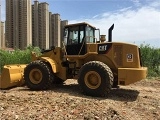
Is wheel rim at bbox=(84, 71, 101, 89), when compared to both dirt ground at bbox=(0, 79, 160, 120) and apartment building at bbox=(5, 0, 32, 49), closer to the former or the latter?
dirt ground at bbox=(0, 79, 160, 120)

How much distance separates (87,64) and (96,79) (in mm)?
549

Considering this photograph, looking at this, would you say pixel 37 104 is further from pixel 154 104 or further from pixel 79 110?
pixel 154 104

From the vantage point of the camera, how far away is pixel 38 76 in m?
9.36

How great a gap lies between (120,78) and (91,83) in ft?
3.12

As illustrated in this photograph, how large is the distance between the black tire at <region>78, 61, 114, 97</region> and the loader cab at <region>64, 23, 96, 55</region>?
1.02 meters

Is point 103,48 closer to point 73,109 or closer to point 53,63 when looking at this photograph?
point 53,63

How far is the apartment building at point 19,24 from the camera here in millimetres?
29375

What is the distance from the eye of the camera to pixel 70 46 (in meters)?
9.42

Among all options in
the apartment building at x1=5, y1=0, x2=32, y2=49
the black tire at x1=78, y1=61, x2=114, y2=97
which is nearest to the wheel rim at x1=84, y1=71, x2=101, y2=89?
the black tire at x1=78, y1=61, x2=114, y2=97

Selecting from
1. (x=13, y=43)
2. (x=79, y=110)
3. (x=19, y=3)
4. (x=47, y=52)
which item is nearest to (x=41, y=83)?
(x=47, y=52)

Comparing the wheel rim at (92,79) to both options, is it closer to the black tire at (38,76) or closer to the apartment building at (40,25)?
the black tire at (38,76)

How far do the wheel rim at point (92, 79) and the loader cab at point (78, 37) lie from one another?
1091 mm

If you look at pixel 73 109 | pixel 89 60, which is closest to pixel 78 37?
pixel 89 60

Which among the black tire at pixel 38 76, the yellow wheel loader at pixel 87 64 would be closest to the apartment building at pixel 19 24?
the yellow wheel loader at pixel 87 64
